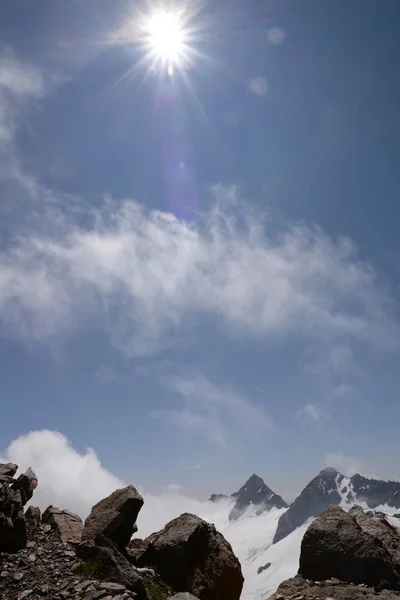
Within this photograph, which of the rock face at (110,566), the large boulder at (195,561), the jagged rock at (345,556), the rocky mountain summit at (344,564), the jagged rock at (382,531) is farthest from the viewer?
the jagged rock at (382,531)

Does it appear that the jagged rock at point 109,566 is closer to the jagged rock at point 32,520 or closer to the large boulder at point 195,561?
the large boulder at point 195,561

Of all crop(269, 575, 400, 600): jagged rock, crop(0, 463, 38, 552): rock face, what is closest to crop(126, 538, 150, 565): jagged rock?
crop(0, 463, 38, 552): rock face

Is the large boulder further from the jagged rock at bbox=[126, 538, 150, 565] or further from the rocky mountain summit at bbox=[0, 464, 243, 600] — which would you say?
the jagged rock at bbox=[126, 538, 150, 565]

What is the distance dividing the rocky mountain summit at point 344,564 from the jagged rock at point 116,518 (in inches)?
389

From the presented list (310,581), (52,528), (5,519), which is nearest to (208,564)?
(310,581)

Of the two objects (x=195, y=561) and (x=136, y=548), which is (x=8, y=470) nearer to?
(x=136, y=548)

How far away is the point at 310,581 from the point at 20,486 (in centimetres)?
1974

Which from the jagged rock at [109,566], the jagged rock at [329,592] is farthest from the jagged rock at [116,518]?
the jagged rock at [329,592]

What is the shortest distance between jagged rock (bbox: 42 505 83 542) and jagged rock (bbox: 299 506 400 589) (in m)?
14.6

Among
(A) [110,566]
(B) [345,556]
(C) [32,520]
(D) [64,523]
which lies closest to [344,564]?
(B) [345,556]

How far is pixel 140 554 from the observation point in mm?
23641

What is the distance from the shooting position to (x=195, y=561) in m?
22.9

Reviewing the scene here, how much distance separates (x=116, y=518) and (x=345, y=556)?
1439cm

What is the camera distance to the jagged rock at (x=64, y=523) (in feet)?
74.5
